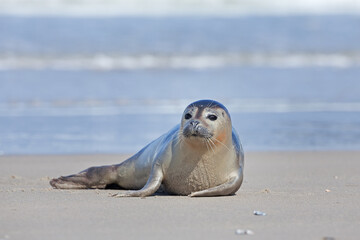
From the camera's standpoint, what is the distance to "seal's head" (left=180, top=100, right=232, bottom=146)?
5.31 metres

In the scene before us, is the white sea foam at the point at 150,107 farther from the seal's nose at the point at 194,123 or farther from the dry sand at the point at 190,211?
the seal's nose at the point at 194,123

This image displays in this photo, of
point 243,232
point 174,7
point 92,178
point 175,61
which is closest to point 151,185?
point 92,178

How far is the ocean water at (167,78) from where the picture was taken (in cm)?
986

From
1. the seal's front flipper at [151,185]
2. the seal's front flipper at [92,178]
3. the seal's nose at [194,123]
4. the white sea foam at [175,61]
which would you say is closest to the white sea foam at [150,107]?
the seal's front flipper at [92,178]

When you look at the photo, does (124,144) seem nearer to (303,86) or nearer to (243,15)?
(303,86)

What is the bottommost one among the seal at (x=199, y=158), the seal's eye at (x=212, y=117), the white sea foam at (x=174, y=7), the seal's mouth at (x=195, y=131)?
the seal at (x=199, y=158)

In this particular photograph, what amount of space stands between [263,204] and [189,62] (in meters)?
14.3

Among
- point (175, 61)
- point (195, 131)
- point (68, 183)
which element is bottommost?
point (68, 183)

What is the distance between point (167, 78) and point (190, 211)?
11496 millimetres

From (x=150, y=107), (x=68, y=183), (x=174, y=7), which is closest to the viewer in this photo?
(x=68, y=183)

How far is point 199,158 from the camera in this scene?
5.56 metres

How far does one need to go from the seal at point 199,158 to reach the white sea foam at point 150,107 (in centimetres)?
568

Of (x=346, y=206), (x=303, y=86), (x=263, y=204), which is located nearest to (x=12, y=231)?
(x=263, y=204)

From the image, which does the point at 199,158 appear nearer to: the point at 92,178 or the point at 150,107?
the point at 92,178
